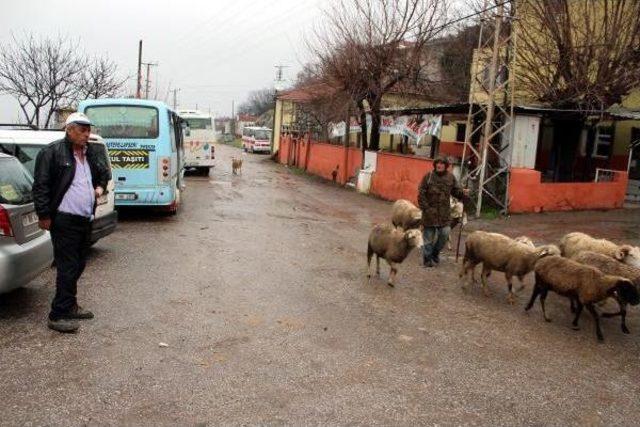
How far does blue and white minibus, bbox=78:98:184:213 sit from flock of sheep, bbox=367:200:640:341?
5738 mm

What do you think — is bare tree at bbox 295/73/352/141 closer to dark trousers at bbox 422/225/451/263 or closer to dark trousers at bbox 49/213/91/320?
dark trousers at bbox 422/225/451/263

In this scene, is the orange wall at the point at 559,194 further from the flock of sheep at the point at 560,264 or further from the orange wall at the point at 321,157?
the orange wall at the point at 321,157

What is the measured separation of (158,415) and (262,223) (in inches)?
358

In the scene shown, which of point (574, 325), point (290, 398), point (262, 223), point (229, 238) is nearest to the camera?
point (290, 398)

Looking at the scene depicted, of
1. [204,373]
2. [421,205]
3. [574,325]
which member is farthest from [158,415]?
[421,205]

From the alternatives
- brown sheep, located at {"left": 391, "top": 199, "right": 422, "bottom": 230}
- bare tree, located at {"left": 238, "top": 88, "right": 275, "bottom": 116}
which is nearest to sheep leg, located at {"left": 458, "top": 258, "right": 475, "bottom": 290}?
brown sheep, located at {"left": 391, "top": 199, "right": 422, "bottom": 230}

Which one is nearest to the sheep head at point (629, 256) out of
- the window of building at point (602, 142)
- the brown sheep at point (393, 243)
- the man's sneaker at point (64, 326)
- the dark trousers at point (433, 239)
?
the brown sheep at point (393, 243)

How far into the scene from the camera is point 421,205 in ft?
29.0

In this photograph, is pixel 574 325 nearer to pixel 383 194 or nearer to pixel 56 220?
pixel 56 220

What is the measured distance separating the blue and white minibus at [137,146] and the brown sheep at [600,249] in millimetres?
7980

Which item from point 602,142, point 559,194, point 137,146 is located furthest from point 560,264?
point 602,142

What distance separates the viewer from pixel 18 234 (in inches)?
214

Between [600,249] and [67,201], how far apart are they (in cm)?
658

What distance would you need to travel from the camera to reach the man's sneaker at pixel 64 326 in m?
→ 5.26
